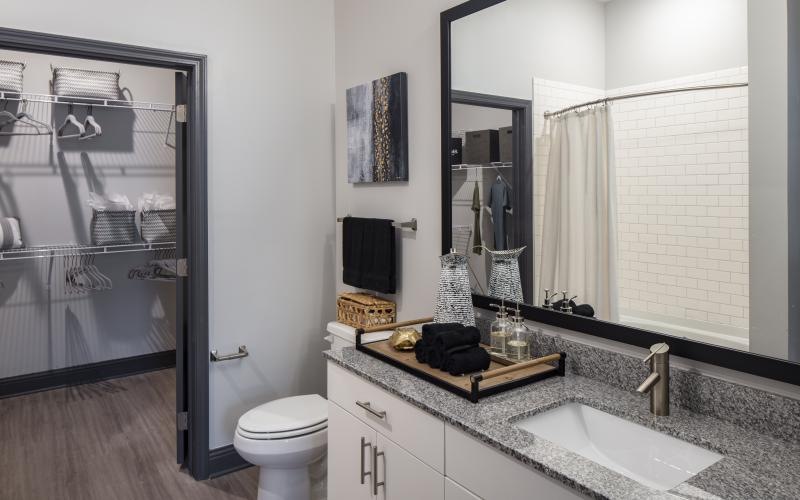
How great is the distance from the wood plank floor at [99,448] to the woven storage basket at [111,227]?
1.10 metres

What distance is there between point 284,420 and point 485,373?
1.13 metres

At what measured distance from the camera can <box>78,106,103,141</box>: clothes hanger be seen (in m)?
3.77

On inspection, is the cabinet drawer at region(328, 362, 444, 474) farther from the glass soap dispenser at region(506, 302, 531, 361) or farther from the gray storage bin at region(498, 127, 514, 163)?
the gray storage bin at region(498, 127, 514, 163)

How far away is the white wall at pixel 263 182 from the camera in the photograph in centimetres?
262

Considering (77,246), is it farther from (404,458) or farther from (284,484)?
(404,458)

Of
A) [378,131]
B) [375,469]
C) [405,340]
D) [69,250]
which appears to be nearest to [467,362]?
[405,340]

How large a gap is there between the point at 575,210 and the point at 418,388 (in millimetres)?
707

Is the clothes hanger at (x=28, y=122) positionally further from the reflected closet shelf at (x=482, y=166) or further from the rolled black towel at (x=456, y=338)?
the rolled black towel at (x=456, y=338)

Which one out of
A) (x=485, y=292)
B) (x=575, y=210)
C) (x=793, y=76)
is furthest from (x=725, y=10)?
(x=485, y=292)

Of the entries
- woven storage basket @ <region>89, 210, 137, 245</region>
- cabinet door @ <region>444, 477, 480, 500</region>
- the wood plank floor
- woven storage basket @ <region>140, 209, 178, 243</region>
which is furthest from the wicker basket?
woven storage basket @ <region>89, 210, 137, 245</region>

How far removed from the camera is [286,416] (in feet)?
7.61

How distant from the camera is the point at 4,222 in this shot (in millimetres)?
3520

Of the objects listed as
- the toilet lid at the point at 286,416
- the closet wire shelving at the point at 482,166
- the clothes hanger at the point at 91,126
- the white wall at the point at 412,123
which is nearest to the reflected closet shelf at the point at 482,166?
the closet wire shelving at the point at 482,166

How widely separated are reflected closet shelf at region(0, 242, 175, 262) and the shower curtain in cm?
306
